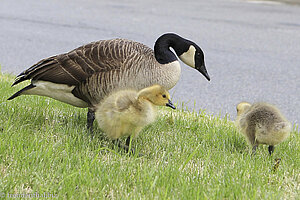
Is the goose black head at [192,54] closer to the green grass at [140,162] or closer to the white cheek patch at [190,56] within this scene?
the white cheek patch at [190,56]

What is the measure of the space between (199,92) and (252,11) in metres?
7.94

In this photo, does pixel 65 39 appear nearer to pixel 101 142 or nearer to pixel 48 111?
pixel 48 111

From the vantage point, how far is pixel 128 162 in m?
3.76

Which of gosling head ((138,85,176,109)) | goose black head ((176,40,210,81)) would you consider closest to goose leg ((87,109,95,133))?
gosling head ((138,85,176,109))

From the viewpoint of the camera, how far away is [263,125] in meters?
4.35

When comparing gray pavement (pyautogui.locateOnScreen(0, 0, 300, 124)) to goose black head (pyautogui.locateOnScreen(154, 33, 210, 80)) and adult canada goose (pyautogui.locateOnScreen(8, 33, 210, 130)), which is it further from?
adult canada goose (pyautogui.locateOnScreen(8, 33, 210, 130))

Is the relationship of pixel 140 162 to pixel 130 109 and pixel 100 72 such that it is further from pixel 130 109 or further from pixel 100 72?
pixel 100 72

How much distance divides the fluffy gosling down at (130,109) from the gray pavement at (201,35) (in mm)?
2001

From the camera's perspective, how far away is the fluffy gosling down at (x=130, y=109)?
396 centimetres

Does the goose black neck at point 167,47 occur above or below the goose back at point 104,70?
above

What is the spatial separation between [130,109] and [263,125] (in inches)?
48.4

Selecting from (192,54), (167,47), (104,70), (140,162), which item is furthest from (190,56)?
(140,162)

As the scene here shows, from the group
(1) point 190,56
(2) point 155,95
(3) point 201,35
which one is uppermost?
(1) point 190,56

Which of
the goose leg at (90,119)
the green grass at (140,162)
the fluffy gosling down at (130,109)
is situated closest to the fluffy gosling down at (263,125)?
the green grass at (140,162)
